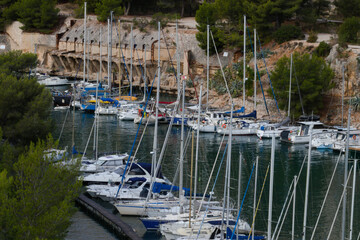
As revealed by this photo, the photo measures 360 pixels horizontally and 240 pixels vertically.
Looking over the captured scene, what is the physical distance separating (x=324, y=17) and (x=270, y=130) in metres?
21.3

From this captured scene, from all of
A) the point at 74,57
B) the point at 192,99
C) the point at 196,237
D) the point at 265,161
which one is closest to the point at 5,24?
the point at 74,57

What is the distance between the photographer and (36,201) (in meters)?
23.0

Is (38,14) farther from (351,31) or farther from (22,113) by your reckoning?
(22,113)

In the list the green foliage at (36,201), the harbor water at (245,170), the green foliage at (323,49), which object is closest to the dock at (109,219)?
the harbor water at (245,170)

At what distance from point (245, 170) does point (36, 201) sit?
1955 cm

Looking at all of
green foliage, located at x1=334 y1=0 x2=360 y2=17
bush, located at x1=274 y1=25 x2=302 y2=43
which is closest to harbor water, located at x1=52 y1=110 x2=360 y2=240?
bush, located at x1=274 y1=25 x2=302 y2=43

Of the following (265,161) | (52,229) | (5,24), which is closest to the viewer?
(52,229)

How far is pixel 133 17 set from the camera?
3206 inches

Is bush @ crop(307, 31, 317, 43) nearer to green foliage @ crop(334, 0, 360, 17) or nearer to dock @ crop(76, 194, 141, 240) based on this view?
green foliage @ crop(334, 0, 360, 17)

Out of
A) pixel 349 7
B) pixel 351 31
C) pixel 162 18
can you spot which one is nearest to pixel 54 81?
pixel 162 18

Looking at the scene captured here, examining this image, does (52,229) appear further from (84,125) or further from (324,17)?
(324,17)

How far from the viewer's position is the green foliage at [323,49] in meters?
57.8

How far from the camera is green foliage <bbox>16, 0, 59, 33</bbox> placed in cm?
8375

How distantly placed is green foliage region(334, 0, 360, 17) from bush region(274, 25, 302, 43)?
4.94 metres
